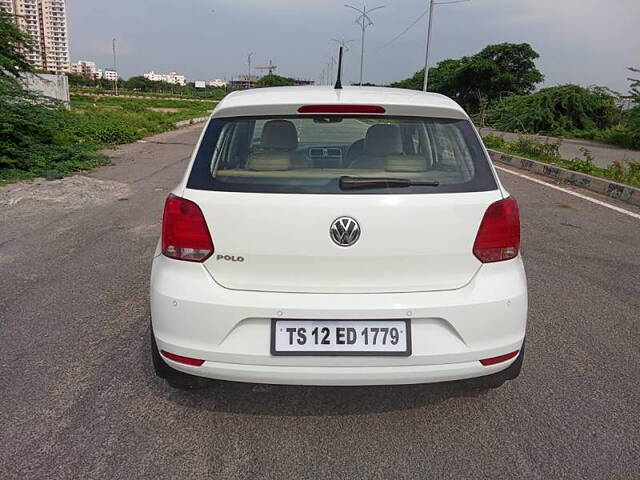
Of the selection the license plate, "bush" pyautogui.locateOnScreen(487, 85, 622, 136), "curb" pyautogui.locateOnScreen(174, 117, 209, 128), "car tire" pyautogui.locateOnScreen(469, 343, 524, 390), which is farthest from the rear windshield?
"bush" pyautogui.locateOnScreen(487, 85, 622, 136)

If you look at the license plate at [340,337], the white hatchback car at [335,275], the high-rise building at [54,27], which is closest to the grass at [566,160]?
the white hatchback car at [335,275]

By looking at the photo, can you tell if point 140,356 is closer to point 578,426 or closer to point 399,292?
point 399,292

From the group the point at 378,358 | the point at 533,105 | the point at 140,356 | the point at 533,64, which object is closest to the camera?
the point at 378,358

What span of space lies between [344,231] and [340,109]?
55 centimetres

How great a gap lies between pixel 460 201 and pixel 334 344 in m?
0.75

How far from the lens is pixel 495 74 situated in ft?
144

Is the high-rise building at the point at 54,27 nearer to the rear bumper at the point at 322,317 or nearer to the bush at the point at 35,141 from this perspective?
the bush at the point at 35,141

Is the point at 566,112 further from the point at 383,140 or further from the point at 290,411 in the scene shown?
the point at 290,411

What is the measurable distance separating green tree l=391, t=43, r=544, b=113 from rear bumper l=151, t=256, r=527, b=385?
42.6 meters

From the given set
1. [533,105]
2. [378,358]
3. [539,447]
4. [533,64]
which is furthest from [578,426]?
[533,64]

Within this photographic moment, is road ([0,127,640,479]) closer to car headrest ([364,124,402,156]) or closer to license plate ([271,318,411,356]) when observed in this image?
license plate ([271,318,411,356])

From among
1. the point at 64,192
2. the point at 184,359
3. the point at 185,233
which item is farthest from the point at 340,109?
the point at 64,192

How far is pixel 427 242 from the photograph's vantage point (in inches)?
83.1

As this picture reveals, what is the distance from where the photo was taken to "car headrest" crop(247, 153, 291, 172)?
2.29 meters
